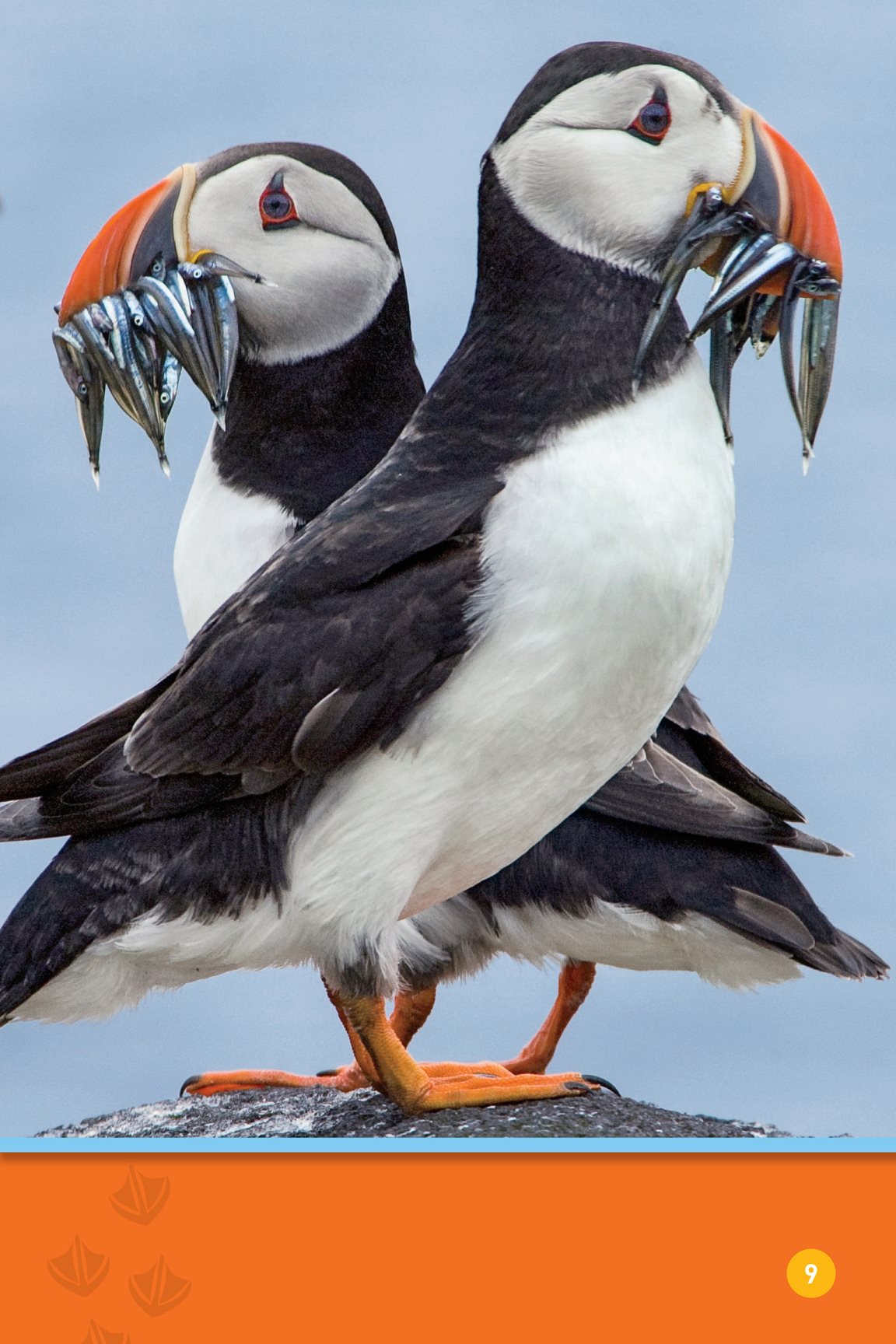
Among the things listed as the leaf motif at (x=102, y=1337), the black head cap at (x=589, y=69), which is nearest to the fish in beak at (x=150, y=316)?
the black head cap at (x=589, y=69)

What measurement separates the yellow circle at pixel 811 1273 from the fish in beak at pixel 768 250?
1.13m

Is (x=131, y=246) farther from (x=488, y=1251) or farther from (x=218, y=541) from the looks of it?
(x=488, y=1251)

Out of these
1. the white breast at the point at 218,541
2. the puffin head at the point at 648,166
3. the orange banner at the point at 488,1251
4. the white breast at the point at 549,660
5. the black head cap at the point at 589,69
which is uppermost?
the black head cap at the point at 589,69

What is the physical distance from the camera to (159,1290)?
8.41ft

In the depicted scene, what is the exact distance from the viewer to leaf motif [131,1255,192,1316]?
2561 millimetres

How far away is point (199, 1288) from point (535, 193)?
1479 mm

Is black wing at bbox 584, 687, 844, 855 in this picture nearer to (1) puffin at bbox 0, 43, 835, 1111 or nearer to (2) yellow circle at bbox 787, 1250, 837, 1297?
(1) puffin at bbox 0, 43, 835, 1111

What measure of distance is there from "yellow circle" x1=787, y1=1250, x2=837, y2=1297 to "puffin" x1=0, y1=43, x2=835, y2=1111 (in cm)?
45

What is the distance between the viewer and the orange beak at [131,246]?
10.4 ft

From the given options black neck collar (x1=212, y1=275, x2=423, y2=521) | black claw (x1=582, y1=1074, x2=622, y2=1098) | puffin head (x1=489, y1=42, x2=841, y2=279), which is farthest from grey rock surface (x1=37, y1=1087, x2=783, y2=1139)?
puffin head (x1=489, y1=42, x2=841, y2=279)

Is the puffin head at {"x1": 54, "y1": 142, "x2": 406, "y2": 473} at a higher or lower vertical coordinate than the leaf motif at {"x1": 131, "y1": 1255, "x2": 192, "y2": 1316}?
higher

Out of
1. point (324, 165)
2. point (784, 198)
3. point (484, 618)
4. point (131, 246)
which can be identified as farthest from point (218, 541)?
point (784, 198)

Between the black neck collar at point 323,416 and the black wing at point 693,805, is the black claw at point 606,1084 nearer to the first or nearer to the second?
the black wing at point 693,805

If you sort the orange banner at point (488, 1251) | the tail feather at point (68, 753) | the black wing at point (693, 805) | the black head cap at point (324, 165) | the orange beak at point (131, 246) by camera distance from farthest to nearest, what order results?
1. the black head cap at point (324, 165)
2. the orange beak at point (131, 246)
3. the black wing at point (693, 805)
4. the tail feather at point (68, 753)
5. the orange banner at point (488, 1251)
